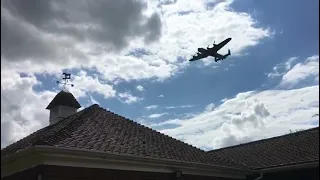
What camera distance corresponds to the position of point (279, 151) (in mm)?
15578

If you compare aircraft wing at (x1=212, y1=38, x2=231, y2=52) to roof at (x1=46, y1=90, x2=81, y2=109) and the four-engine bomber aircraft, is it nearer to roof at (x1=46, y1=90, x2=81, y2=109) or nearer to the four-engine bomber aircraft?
the four-engine bomber aircraft

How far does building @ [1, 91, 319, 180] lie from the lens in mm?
9555

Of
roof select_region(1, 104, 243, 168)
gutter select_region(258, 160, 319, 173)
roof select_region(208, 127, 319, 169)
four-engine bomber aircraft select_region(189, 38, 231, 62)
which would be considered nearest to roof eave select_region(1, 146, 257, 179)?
roof select_region(1, 104, 243, 168)

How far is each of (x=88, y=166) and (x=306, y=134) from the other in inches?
403

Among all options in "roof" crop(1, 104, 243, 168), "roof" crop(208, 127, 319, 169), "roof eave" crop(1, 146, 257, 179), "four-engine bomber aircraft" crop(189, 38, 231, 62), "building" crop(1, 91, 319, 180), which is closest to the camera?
"roof eave" crop(1, 146, 257, 179)

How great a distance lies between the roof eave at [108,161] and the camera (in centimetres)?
922

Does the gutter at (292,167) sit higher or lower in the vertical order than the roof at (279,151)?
lower

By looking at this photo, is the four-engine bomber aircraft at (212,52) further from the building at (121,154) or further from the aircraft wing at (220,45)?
the building at (121,154)

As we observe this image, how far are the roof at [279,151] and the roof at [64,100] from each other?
610 centimetres

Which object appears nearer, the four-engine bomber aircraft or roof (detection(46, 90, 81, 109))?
the four-engine bomber aircraft

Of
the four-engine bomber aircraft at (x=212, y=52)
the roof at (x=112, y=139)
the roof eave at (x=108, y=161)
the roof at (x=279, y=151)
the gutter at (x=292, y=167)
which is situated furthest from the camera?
the four-engine bomber aircraft at (x=212, y=52)

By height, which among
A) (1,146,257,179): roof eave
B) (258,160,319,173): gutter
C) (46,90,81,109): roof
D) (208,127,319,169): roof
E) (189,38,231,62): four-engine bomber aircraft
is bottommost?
(258,160,319,173): gutter

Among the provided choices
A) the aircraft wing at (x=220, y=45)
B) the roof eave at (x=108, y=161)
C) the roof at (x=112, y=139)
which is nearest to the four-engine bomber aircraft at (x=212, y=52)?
the aircraft wing at (x=220, y=45)

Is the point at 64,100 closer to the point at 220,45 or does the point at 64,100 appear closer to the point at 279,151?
the point at 220,45
